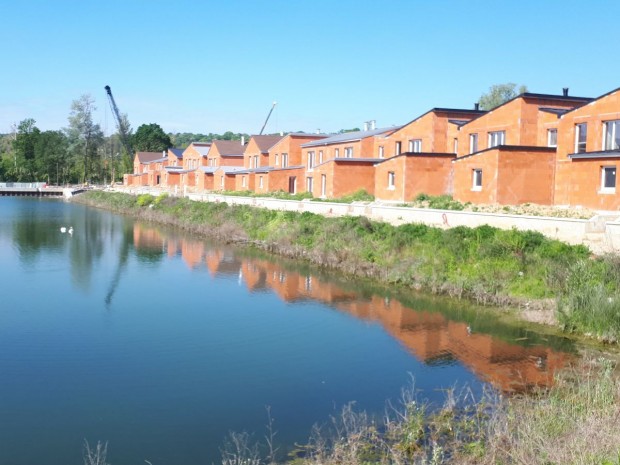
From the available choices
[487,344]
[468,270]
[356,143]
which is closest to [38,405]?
[487,344]

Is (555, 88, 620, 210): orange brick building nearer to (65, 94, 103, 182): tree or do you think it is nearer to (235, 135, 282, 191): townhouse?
(235, 135, 282, 191): townhouse

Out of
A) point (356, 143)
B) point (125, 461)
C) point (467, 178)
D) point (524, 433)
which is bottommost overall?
point (125, 461)

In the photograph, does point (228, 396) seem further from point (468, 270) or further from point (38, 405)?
point (468, 270)

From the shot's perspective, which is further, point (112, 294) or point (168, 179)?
point (168, 179)

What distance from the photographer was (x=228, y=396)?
12477mm

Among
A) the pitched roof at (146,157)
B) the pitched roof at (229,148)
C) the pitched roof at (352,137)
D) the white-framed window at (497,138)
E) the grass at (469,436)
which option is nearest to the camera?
the grass at (469,436)

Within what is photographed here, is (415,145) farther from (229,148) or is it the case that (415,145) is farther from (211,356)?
(229,148)

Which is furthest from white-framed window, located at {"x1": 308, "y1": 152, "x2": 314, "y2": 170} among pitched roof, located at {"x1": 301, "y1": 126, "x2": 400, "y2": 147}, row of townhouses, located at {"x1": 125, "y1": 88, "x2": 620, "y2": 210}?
pitched roof, located at {"x1": 301, "y1": 126, "x2": 400, "y2": 147}

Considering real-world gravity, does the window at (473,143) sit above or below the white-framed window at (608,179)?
above

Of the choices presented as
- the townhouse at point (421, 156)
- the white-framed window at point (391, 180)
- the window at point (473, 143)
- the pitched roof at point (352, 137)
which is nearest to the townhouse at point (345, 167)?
the pitched roof at point (352, 137)

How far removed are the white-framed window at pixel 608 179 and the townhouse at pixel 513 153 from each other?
4341 millimetres

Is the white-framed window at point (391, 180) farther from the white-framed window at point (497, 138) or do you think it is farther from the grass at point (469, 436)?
the grass at point (469, 436)

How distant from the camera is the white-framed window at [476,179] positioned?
31156 millimetres

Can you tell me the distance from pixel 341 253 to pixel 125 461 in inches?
700
